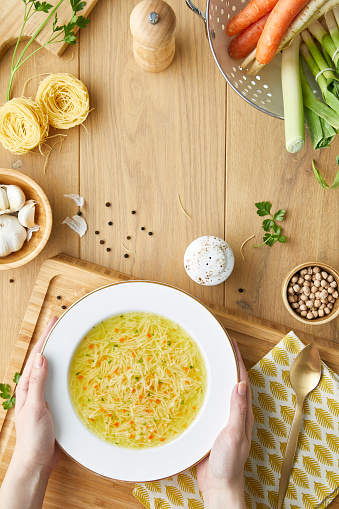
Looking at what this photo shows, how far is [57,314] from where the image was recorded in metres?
1.50

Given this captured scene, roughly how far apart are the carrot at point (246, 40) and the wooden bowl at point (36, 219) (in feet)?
2.51

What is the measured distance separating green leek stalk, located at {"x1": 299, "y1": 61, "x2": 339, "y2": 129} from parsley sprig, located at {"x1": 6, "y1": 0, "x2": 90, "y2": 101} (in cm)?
76

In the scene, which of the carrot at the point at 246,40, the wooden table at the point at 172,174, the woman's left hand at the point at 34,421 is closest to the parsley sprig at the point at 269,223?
the wooden table at the point at 172,174

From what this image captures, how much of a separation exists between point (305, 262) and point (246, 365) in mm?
422

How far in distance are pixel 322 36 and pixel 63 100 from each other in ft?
2.78

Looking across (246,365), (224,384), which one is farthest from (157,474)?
(246,365)

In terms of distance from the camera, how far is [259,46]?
1.25m

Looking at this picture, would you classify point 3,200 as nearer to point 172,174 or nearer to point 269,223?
point 172,174

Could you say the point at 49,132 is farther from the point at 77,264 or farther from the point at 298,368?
the point at 298,368

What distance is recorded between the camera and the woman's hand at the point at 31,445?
1275 mm

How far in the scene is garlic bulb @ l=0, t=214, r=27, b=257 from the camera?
→ 56.0 inches

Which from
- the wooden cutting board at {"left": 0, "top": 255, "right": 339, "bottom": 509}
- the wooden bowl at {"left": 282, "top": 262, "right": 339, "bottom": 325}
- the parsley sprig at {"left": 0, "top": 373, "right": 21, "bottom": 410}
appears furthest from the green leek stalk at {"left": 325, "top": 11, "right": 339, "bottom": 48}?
the parsley sprig at {"left": 0, "top": 373, "right": 21, "bottom": 410}

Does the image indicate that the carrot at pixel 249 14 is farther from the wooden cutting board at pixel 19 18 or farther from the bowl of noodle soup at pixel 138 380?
the bowl of noodle soup at pixel 138 380

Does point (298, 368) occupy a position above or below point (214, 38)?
below
